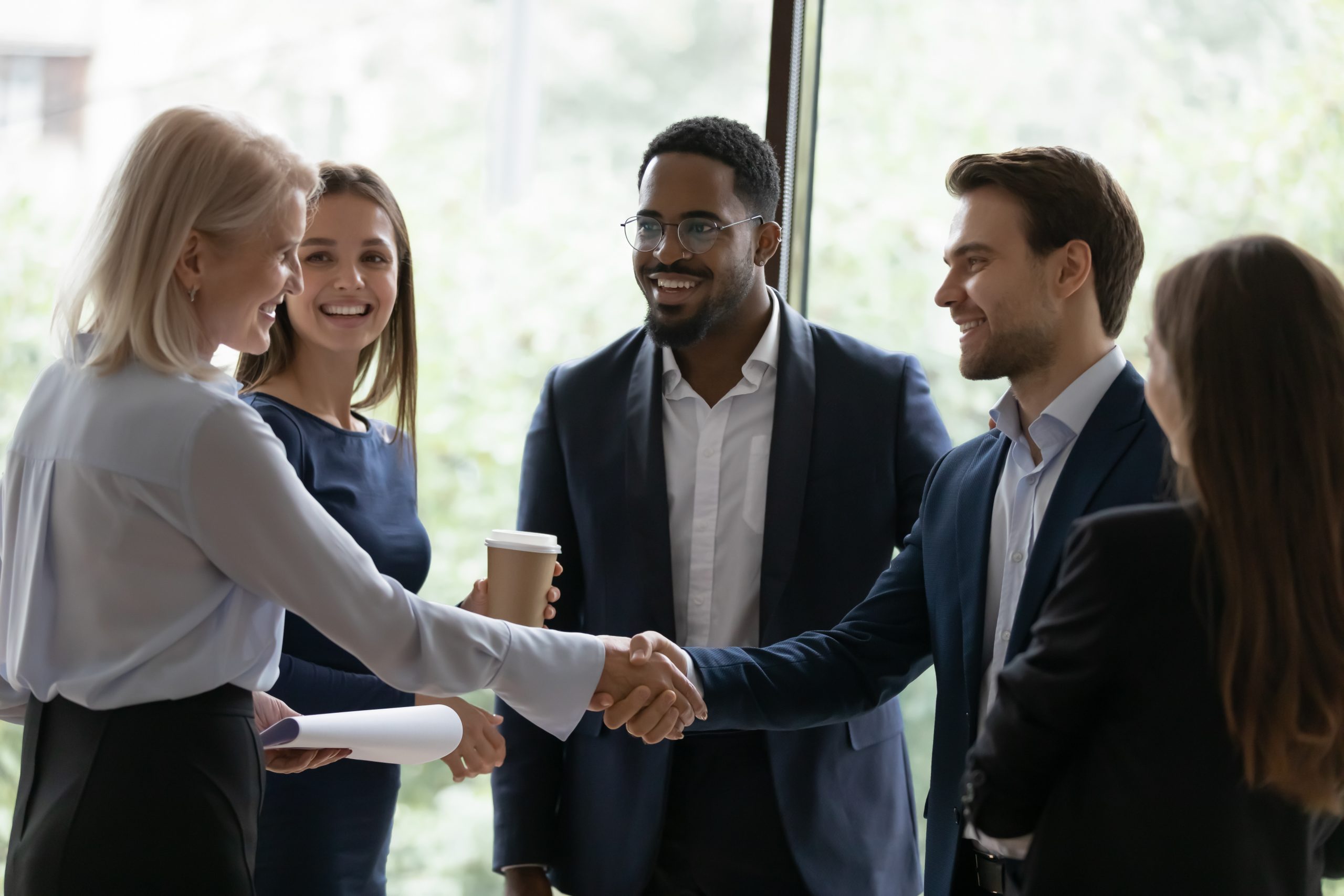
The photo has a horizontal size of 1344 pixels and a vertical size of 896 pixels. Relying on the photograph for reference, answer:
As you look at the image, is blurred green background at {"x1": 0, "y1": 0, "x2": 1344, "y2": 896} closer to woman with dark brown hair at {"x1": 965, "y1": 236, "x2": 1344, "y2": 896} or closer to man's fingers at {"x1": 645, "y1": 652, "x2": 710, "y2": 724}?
man's fingers at {"x1": 645, "y1": 652, "x2": 710, "y2": 724}

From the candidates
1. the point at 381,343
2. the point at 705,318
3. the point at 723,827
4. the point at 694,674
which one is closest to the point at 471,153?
the point at 381,343

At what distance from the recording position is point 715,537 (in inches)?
83.5

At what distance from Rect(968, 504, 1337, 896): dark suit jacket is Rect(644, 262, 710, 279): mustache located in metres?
1.12

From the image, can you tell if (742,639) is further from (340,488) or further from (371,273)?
(371,273)

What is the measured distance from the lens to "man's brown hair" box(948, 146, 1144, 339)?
6.13 feet

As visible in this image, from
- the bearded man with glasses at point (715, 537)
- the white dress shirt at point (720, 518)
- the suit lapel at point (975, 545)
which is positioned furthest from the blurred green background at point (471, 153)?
the suit lapel at point (975, 545)

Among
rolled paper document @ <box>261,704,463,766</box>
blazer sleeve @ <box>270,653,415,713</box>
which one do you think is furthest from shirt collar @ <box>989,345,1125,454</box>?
blazer sleeve @ <box>270,653,415,713</box>

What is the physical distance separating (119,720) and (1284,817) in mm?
1237

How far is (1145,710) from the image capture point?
117cm

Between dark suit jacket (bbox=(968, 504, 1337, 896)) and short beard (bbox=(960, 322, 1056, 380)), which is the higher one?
short beard (bbox=(960, 322, 1056, 380))

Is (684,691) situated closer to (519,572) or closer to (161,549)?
(519,572)

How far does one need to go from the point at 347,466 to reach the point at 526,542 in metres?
0.48

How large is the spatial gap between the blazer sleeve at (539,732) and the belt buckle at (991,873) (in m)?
0.81

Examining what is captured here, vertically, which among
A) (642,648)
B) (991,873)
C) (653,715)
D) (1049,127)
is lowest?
(991,873)
